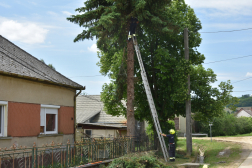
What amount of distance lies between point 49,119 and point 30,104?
167 centimetres

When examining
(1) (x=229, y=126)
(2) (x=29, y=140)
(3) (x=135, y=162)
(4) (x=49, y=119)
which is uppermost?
(4) (x=49, y=119)

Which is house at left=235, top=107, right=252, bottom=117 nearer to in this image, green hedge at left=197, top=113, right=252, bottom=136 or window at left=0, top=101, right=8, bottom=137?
green hedge at left=197, top=113, right=252, bottom=136

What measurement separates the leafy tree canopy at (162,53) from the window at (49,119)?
4896 mm

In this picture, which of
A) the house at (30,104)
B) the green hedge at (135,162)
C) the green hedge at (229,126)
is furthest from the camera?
the green hedge at (229,126)

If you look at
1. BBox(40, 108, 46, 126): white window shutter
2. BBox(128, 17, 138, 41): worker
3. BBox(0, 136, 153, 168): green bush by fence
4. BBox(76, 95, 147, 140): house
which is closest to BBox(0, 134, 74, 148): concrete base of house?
BBox(0, 136, 153, 168): green bush by fence

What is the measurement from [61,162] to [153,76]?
1175 centimetres

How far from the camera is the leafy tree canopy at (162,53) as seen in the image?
1584 centimetres

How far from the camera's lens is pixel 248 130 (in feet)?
132

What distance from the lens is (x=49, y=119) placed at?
12961 millimetres

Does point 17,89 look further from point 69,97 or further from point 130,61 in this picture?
point 130,61

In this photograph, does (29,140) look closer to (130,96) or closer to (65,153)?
(65,153)

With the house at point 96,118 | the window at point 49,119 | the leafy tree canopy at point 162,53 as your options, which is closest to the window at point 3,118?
the window at point 49,119

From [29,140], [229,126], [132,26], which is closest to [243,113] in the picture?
[229,126]

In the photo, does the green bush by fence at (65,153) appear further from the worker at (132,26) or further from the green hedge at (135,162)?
the worker at (132,26)
